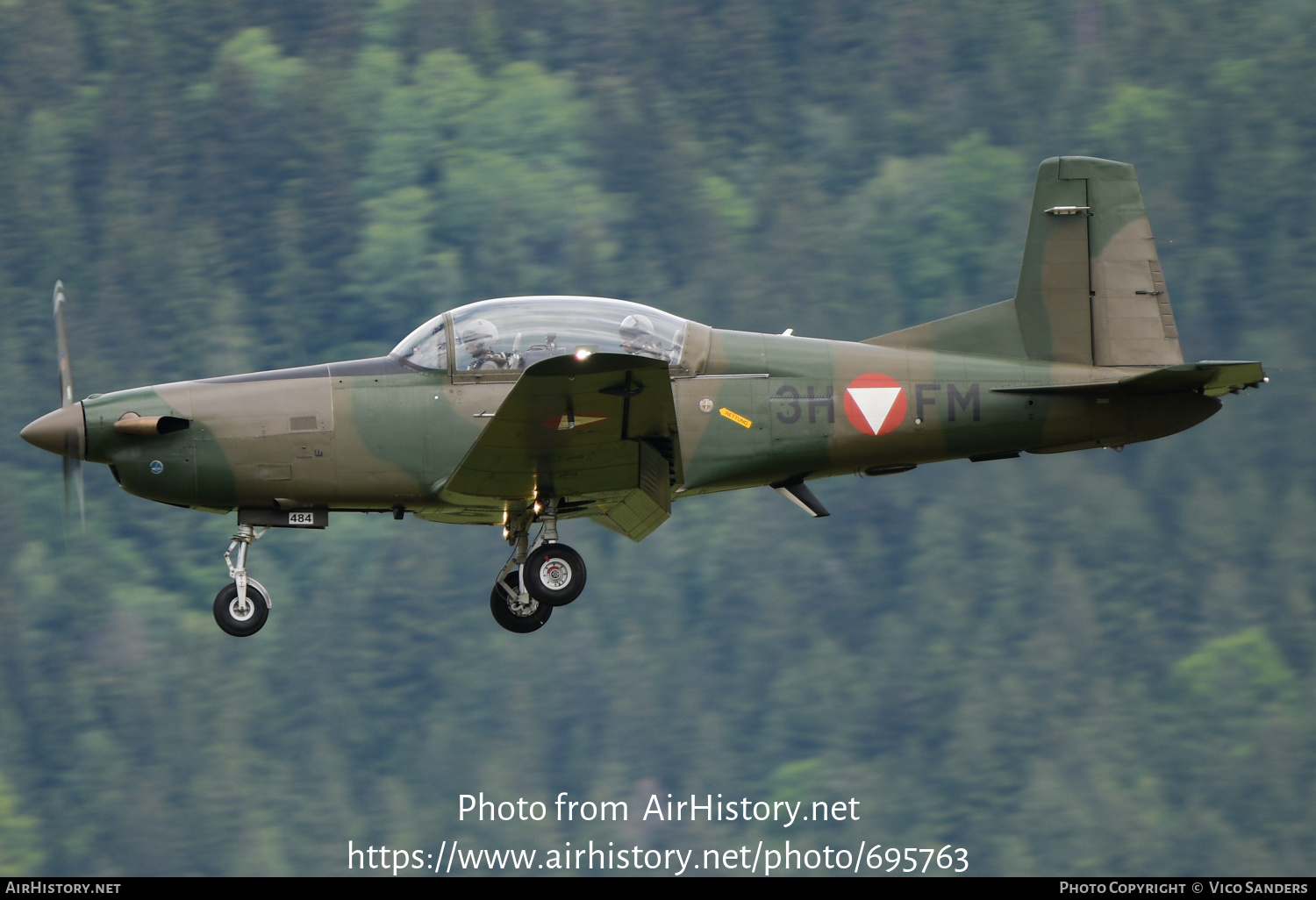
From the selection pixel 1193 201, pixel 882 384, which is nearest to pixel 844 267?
pixel 1193 201

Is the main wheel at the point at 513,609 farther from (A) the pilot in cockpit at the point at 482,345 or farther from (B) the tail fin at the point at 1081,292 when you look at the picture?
(B) the tail fin at the point at 1081,292

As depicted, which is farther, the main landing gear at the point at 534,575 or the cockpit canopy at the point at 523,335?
the main landing gear at the point at 534,575

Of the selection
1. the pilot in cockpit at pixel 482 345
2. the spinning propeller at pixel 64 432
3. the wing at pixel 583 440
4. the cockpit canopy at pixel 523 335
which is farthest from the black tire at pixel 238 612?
the pilot in cockpit at pixel 482 345

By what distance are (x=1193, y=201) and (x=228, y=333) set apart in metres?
40.7

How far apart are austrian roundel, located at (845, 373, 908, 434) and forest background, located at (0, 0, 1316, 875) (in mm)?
29306

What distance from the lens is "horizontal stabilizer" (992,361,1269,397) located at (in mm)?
15008

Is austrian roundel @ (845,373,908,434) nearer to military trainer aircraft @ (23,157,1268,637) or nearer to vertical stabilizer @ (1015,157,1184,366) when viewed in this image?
military trainer aircraft @ (23,157,1268,637)

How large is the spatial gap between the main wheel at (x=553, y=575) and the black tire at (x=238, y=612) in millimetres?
2191

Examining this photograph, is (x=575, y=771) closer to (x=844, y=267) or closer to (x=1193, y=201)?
(x=844, y=267)

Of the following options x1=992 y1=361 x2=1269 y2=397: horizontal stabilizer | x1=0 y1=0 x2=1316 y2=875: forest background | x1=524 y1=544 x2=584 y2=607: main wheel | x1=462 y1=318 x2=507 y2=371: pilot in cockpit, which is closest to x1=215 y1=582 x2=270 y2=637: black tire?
x1=524 y1=544 x2=584 y2=607: main wheel

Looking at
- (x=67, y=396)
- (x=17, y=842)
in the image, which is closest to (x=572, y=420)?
(x=67, y=396)

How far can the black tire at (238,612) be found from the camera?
14.8 meters

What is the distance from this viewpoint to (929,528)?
61.6 meters

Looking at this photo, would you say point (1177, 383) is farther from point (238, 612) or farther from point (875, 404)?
point (238, 612)
